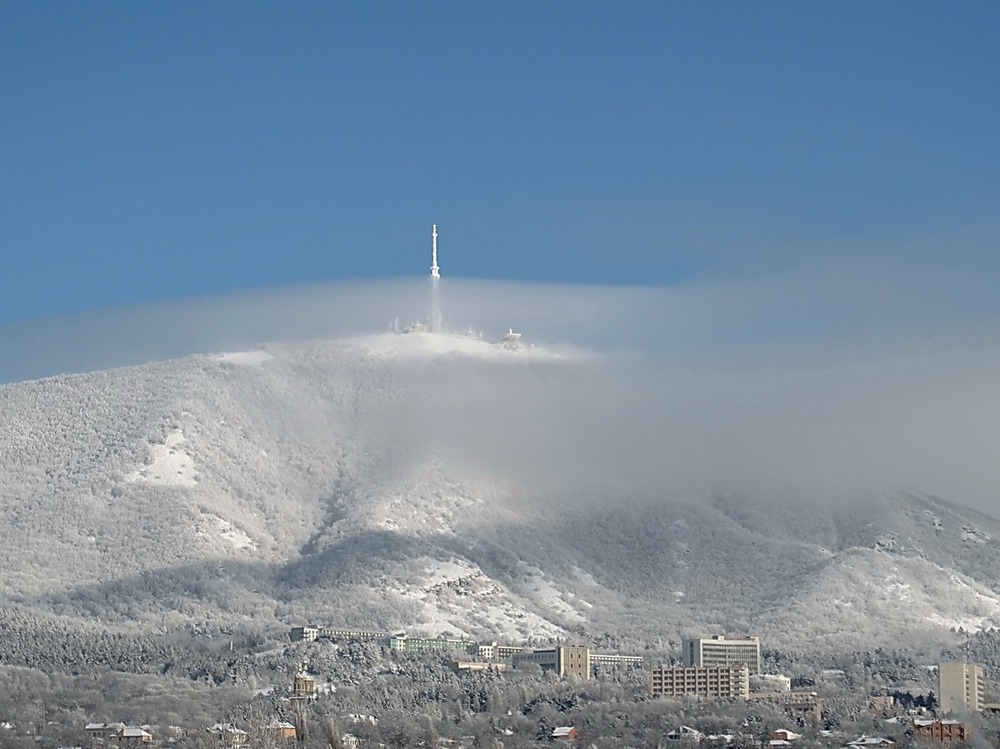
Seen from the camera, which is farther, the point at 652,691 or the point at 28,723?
the point at 652,691

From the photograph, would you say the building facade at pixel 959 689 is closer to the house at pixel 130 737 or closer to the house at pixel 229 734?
the house at pixel 229 734

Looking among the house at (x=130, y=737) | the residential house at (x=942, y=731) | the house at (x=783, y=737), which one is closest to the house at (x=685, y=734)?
the house at (x=783, y=737)

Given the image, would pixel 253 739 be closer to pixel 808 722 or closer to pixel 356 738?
pixel 356 738

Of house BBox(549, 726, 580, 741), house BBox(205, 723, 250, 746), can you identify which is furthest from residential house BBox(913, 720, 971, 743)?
house BBox(205, 723, 250, 746)

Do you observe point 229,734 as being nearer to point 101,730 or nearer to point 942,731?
point 101,730

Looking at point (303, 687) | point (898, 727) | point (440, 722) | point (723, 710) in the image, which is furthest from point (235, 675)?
point (898, 727)

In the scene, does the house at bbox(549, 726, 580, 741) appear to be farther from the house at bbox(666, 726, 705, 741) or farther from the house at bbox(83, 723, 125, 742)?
the house at bbox(83, 723, 125, 742)
